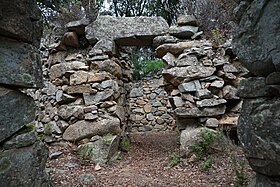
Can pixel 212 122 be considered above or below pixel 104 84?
below

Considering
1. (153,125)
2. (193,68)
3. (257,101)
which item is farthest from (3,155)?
(153,125)

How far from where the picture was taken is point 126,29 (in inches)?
193

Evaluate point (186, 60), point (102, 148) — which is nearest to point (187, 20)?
point (186, 60)

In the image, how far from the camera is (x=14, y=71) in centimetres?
189

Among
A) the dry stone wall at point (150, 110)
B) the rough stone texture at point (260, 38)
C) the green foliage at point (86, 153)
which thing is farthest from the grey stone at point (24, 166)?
the dry stone wall at point (150, 110)

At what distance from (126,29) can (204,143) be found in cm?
248

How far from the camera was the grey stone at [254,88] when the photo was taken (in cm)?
174

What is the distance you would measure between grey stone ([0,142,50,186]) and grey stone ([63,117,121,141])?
94.1 inches

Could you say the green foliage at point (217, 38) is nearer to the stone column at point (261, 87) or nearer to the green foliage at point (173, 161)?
the green foliage at point (173, 161)

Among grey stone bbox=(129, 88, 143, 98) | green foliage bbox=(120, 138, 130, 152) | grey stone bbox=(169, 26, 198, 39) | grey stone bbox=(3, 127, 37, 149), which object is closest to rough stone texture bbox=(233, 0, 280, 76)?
grey stone bbox=(3, 127, 37, 149)

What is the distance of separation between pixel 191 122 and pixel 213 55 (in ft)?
3.94

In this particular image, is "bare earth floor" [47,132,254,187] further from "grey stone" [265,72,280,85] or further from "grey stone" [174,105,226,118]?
"grey stone" [265,72,280,85]

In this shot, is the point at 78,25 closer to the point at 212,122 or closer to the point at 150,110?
the point at 212,122

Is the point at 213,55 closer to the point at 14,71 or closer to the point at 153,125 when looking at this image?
the point at 14,71
